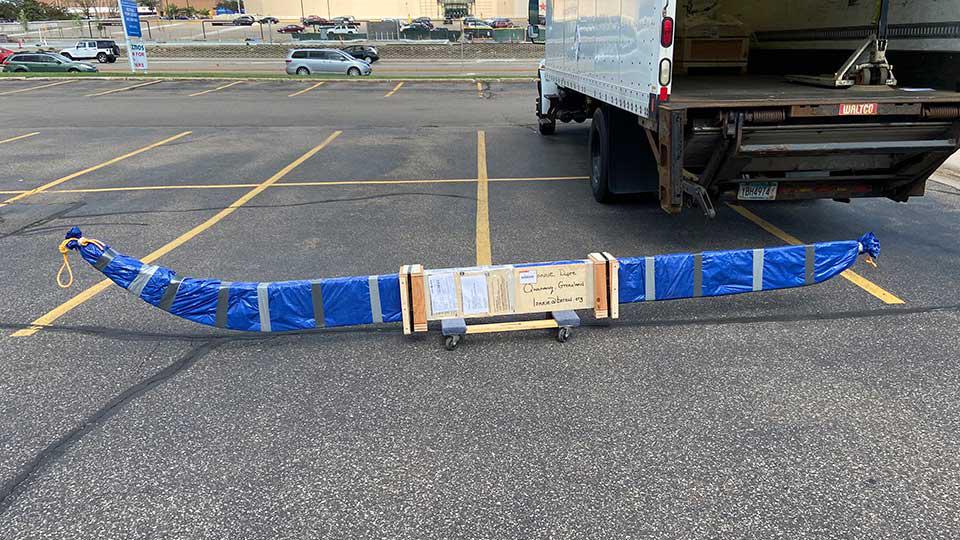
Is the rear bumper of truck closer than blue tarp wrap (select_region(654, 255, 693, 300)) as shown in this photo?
No

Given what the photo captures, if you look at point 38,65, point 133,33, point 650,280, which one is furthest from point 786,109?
point 38,65

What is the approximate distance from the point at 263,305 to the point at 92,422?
1.17 meters

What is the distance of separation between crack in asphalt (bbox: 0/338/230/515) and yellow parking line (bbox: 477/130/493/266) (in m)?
2.51

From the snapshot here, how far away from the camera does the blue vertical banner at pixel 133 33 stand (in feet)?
87.4

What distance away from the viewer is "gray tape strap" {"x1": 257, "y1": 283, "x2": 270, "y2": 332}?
4211 mm

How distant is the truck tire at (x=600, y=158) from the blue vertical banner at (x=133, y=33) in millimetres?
25754

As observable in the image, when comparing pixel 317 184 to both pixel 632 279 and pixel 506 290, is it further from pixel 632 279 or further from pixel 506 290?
pixel 632 279

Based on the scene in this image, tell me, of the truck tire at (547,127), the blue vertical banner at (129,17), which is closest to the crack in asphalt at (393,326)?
the truck tire at (547,127)

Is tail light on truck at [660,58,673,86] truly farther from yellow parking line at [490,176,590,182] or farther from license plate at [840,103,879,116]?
yellow parking line at [490,176,590,182]

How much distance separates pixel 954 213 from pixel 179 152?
1195cm

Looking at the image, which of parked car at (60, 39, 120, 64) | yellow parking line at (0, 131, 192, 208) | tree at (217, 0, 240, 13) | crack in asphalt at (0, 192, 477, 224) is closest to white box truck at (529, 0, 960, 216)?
crack in asphalt at (0, 192, 477, 224)

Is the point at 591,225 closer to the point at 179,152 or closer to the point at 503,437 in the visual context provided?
the point at 503,437

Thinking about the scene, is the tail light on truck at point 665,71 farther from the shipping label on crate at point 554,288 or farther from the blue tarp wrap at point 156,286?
the blue tarp wrap at point 156,286

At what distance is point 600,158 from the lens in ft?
24.9
